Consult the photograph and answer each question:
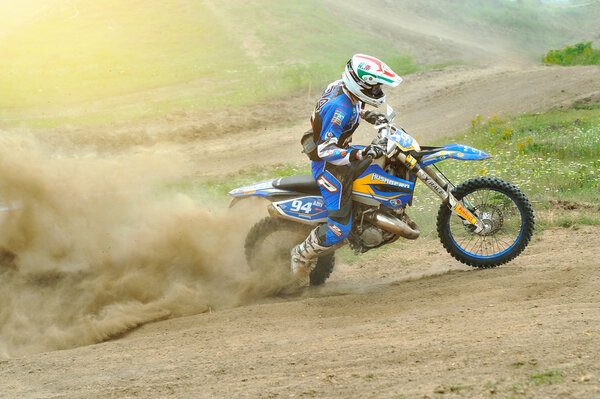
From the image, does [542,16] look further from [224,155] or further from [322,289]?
[322,289]

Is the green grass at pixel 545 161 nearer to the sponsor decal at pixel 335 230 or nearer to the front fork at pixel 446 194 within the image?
the front fork at pixel 446 194

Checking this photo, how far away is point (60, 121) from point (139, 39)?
1058 centimetres

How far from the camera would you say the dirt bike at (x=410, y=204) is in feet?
21.0

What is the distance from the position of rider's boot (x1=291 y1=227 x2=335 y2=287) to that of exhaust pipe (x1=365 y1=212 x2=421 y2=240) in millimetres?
630

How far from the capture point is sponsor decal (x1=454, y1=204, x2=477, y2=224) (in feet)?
21.3

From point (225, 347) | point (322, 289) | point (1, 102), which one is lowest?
point (1, 102)

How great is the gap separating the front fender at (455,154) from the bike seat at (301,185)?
123 cm

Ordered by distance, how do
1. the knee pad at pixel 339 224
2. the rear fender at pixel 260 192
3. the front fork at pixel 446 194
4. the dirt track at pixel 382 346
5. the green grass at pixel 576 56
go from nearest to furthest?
the dirt track at pixel 382 346 → the front fork at pixel 446 194 → the knee pad at pixel 339 224 → the rear fender at pixel 260 192 → the green grass at pixel 576 56

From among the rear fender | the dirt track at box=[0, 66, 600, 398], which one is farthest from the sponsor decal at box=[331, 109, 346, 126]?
the dirt track at box=[0, 66, 600, 398]

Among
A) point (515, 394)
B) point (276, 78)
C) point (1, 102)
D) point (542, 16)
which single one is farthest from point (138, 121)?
point (542, 16)

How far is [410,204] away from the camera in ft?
22.0

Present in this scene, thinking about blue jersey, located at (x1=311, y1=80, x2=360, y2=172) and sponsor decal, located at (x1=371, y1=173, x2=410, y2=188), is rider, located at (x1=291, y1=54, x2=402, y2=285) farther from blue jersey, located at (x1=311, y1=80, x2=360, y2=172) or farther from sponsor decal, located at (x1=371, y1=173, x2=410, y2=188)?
sponsor decal, located at (x1=371, y1=173, x2=410, y2=188)

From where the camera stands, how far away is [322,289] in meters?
7.50

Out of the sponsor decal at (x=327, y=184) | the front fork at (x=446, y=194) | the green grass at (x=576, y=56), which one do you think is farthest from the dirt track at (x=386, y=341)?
the green grass at (x=576, y=56)
